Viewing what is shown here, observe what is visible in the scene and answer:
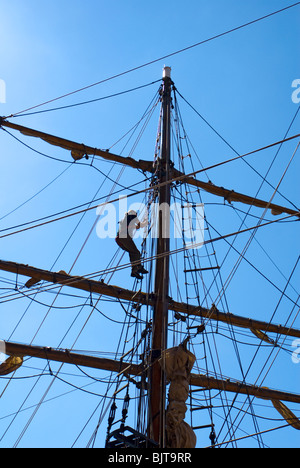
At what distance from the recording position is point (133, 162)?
14438 mm

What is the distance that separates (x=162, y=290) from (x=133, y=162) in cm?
Answer: 413

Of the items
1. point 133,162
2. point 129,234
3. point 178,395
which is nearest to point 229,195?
point 133,162

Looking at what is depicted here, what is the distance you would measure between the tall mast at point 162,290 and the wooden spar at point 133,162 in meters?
0.56

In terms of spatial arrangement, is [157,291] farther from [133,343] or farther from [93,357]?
Result: [93,357]

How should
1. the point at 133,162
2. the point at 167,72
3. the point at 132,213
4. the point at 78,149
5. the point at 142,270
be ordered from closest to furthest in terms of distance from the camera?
the point at 142,270 < the point at 132,213 < the point at 78,149 < the point at 133,162 < the point at 167,72

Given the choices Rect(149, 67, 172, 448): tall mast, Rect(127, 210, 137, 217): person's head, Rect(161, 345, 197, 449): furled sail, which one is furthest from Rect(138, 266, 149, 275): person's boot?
Rect(161, 345, 197, 449): furled sail

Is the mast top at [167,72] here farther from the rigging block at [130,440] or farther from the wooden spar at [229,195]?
Answer: the rigging block at [130,440]

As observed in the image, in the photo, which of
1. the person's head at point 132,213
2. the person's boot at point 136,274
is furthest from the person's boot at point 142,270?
the person's head at point 132,213

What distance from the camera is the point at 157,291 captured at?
11508mm

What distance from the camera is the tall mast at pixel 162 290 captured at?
9391 mm

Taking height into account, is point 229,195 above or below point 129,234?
above

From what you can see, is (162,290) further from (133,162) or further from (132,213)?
(133,162)

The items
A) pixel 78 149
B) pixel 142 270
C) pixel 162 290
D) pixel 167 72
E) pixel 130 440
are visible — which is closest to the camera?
pixel 130 440
